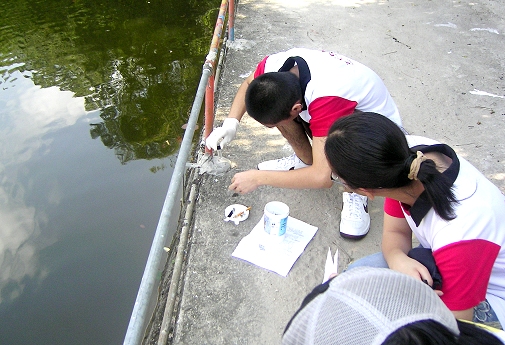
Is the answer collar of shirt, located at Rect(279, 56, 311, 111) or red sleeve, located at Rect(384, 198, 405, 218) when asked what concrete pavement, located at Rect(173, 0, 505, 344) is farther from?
collar of shirt, located at Rect(279, 56, 311, 111)

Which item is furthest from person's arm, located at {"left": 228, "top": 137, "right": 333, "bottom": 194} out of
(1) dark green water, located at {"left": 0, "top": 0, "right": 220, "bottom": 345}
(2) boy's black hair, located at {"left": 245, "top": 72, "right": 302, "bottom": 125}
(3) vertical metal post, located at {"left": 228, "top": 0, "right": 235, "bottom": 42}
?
(3) vertical metal post, located at {"left": 228, "top": 0, "right": 235, "bottom": 42}

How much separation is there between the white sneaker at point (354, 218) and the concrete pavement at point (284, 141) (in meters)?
0.06

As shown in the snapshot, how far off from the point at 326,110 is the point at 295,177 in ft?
1.21

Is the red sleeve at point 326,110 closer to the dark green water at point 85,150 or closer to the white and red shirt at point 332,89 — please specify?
the white and red shirt at point 332,89

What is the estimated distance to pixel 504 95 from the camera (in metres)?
3.41

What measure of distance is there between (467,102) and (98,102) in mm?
3396

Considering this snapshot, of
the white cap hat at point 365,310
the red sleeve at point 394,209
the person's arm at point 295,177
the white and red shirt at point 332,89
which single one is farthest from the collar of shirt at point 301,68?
the white cap hat at point 365,310

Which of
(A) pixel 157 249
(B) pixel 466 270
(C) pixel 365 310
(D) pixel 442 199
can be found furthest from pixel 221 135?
(C) pixel 365 310

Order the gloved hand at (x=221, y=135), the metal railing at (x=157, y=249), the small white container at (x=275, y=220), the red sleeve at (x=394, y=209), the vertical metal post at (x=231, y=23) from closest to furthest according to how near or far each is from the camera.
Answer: the metal railing at (x=157, y=249)
the red sleeve at (x=394, y=209)
the small white container at (x=275, y=220)
the gloved hand at (x=221, y=135)
the vertical metal post at (x=231, y=23)

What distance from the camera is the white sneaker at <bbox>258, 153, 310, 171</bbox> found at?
255 cm

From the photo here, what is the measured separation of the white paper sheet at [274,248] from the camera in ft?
6.54

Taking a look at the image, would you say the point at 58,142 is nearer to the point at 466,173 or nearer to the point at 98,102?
the point at 98,102

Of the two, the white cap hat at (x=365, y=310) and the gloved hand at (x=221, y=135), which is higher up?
the white cap hat at (x=365, y=310)

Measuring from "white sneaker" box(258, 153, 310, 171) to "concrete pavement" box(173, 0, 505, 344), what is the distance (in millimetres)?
109
